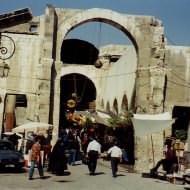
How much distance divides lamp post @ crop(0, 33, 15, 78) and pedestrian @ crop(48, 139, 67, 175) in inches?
258

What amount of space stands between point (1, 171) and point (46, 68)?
6.19 m

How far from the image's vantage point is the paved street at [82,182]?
50.3ft

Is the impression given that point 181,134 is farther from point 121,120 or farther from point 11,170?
point 11,170

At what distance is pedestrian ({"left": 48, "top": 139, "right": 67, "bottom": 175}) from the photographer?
62.2 ft

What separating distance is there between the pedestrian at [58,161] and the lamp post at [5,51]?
21.5 ft

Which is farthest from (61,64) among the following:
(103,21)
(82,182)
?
(82,182)

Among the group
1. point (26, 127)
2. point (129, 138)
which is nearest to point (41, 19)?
point (26, 127)

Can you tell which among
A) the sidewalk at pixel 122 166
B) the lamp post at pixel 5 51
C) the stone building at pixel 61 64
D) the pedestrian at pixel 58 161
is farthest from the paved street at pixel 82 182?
the lamp post at pixel 5 51

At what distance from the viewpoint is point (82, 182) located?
658 inches

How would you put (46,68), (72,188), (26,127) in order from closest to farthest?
(72,188) < (26,127) < (46,68)

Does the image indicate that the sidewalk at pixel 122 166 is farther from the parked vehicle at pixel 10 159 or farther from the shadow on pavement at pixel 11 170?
the parked vehicle at pixel 10 159

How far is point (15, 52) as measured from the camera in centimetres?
2467

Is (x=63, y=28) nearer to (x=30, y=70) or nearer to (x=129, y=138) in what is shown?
(x=30, y=70)

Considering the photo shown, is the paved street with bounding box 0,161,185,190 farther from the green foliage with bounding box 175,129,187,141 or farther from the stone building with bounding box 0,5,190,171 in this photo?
the green foliage with bounding box 175,129,187,141
